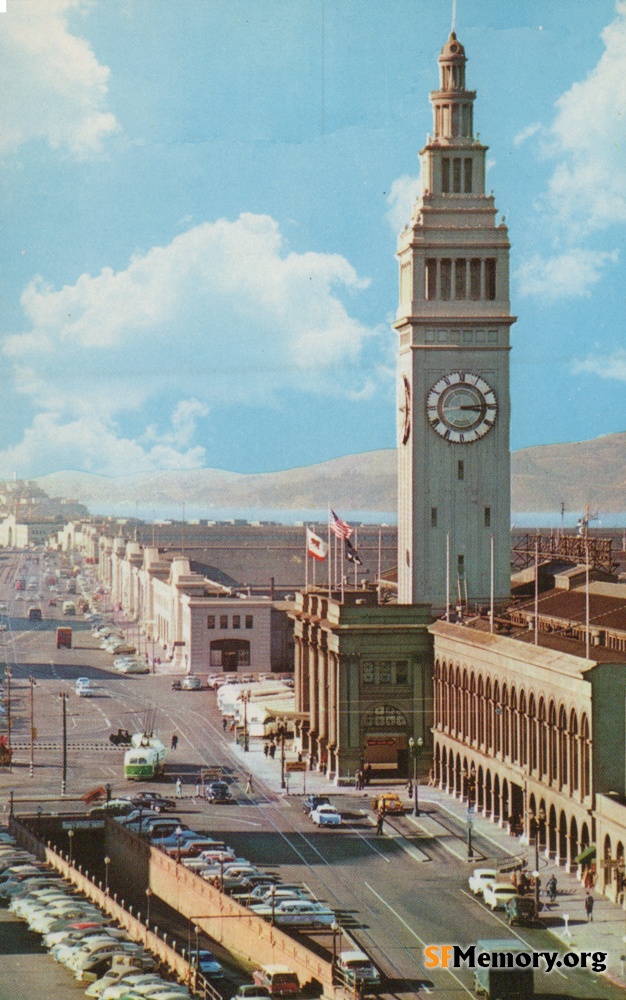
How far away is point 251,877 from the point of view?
97500 millimetres

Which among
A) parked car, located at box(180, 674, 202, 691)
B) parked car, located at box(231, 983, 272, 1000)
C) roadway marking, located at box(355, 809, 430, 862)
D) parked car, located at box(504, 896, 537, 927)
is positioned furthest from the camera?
parked car, located at box(180, 674, 202, 691)

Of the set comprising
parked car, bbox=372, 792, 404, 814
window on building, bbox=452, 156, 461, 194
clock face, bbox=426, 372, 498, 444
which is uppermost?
window on building, bbox=452, 156, 461, 194

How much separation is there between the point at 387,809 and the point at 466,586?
85.4 ft

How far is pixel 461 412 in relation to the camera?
14012 centimetres

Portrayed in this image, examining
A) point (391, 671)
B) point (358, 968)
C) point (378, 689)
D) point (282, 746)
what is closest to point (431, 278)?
point (391, 671)

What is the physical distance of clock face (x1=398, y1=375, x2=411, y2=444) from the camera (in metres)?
141

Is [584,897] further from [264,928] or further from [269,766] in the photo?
[269,766]

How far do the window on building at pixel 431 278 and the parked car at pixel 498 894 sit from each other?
5534 cm

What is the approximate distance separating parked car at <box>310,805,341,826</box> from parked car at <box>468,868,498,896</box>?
19.2 m

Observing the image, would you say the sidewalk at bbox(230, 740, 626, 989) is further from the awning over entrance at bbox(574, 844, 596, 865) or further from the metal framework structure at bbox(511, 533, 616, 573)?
the metal framework structure at bbox(511, 533, 616, 573)

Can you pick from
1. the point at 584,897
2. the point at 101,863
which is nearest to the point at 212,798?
the point at 101,863

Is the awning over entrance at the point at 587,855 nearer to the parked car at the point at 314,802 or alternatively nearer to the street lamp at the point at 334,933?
the street lamp at the point at 334,933

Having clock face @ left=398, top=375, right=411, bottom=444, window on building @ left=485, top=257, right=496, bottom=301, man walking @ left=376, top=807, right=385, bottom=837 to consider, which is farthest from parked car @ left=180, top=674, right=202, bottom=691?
man walking @ left=376, top=807, right=385, bottom=837

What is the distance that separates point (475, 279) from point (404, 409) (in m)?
11.0
